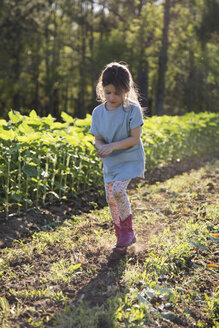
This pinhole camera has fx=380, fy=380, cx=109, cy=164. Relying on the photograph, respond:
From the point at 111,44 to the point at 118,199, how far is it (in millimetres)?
16714

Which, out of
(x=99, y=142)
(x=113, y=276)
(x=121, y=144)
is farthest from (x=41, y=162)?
(x=113, y=276)

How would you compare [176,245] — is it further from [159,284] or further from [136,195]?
[136,195]

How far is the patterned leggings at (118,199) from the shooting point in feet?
10.3

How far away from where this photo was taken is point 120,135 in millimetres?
3182

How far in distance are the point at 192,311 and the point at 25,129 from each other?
2.82 meters

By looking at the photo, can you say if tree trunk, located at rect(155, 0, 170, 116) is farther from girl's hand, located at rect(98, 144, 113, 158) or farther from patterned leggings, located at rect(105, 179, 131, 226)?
girl's hand, located at rect(98, 144, 113, 158)

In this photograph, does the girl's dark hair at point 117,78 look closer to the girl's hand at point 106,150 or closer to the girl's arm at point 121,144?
the girl's arm at point 121,144

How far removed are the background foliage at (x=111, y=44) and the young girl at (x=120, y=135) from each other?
12096 mm

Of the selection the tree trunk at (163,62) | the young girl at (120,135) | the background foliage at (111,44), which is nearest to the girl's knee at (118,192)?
the young girl at (120,135)

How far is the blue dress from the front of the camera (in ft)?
10.2

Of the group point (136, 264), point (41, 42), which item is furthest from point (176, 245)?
point (41, 42)

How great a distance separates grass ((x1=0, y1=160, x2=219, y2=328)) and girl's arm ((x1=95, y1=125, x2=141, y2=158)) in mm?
894

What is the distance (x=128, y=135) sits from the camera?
319 centimetres

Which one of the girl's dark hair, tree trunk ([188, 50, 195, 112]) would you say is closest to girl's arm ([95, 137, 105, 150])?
the girl's dark hair
